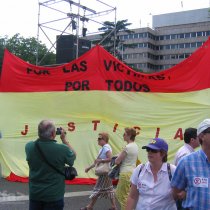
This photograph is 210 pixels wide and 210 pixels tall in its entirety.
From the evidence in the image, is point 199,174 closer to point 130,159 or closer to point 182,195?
point 182,195

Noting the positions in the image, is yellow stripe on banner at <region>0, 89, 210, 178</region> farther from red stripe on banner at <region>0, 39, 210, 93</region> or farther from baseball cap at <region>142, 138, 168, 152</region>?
baseball cap at <region>142, 138, 168, 152</region>

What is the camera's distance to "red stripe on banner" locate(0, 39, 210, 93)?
9977 millimetres

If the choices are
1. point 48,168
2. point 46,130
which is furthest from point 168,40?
point 48,168

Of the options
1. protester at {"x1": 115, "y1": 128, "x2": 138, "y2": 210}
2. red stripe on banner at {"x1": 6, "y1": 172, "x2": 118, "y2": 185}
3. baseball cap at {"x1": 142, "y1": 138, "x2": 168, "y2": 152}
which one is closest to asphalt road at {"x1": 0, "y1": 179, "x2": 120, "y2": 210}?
red stripe on banner at {"x1": 6, "y1": 172, "x2": 118, "y2": 185}

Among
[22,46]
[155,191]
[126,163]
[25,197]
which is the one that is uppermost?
[22,46]

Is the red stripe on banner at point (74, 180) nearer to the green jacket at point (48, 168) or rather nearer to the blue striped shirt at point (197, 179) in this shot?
the green jacket at point (48, 168)

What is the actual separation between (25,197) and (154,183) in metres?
5.45

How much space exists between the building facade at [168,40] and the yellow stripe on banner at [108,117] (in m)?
94.0

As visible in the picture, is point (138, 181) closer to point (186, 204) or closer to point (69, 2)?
point (186, 204)

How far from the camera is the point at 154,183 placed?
367cm

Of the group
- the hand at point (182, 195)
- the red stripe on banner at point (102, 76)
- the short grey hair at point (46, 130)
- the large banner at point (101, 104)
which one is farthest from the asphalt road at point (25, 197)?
the hand at point (182, 195)

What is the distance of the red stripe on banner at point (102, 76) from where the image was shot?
32.7 feet

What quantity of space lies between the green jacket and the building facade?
100.0 metres

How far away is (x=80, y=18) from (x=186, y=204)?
18912mm
